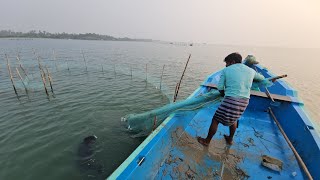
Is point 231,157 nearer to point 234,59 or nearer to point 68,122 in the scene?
point 234,59

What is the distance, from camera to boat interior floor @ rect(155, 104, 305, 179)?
141 inches

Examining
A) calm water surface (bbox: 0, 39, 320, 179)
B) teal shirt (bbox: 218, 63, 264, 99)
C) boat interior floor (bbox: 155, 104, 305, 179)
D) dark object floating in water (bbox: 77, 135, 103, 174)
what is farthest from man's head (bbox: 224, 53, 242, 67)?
dark object floating in water (bbox: 77, 135, 103, 174)

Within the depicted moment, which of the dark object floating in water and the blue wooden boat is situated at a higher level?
the blue wooden boat

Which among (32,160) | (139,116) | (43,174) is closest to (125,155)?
(139,116)

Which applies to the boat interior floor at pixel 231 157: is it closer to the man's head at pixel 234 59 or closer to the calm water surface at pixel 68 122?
the man's head at pixel 234 59

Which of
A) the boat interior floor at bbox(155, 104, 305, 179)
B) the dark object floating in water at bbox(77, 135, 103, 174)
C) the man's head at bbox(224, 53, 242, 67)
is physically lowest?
the dark object floating in water at bbox(77, 135, 103, 174)

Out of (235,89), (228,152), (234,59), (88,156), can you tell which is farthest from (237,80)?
(88,156)

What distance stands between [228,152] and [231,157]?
0.18 meters

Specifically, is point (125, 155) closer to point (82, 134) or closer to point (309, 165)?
point (82, 134)

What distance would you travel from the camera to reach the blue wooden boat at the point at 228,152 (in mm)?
3412

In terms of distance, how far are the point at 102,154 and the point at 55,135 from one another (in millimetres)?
2389

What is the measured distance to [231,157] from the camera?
4043 mm

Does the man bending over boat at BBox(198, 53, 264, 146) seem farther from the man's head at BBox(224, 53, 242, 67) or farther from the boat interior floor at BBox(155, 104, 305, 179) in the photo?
the boat interior floor at BBox(155, 104, 305, 179)

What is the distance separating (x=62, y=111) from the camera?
933 cm
